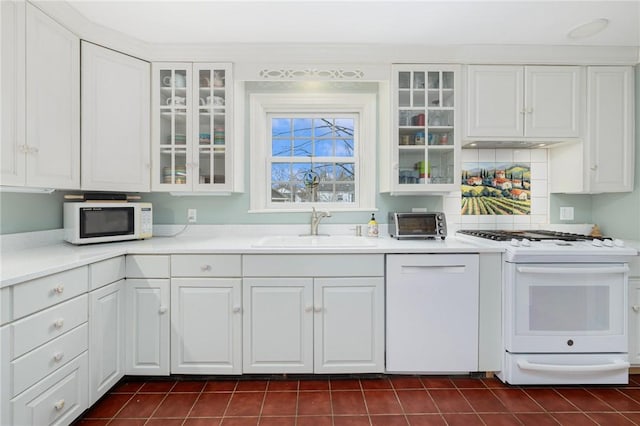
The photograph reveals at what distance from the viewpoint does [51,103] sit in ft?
6.21

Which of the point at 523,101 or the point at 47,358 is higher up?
the point at 523,101

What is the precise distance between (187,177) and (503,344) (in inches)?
94.9

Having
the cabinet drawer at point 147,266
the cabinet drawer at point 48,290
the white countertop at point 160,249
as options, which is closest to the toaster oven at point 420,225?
the white countertop at point 160,249

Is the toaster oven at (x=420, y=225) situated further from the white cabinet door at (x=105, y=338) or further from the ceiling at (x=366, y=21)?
the white cabinet door at (x=105, y=338)

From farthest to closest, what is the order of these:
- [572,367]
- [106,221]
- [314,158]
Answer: [314,158] → [106,221] → [572,367]

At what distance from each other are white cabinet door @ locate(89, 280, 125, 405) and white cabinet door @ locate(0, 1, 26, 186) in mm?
729

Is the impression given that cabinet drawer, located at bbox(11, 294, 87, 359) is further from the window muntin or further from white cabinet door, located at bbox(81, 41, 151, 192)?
the window muntin

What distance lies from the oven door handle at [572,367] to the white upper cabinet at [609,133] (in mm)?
1199

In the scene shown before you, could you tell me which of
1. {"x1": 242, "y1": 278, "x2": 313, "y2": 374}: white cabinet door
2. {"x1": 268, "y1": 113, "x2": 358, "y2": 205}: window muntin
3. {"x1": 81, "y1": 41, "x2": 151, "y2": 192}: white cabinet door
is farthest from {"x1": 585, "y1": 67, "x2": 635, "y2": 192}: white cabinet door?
{"x1": 81, "y1": 41, "x2": 151, "y2": 192}: white cabinet door

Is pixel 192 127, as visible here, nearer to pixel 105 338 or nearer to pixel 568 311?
pixel 105 338

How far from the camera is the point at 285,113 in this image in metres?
2.83

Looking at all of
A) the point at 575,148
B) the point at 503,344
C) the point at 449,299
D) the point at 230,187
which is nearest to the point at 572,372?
the point at 503,344

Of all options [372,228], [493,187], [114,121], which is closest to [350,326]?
[372,228]

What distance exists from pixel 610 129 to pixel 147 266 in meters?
3.35
